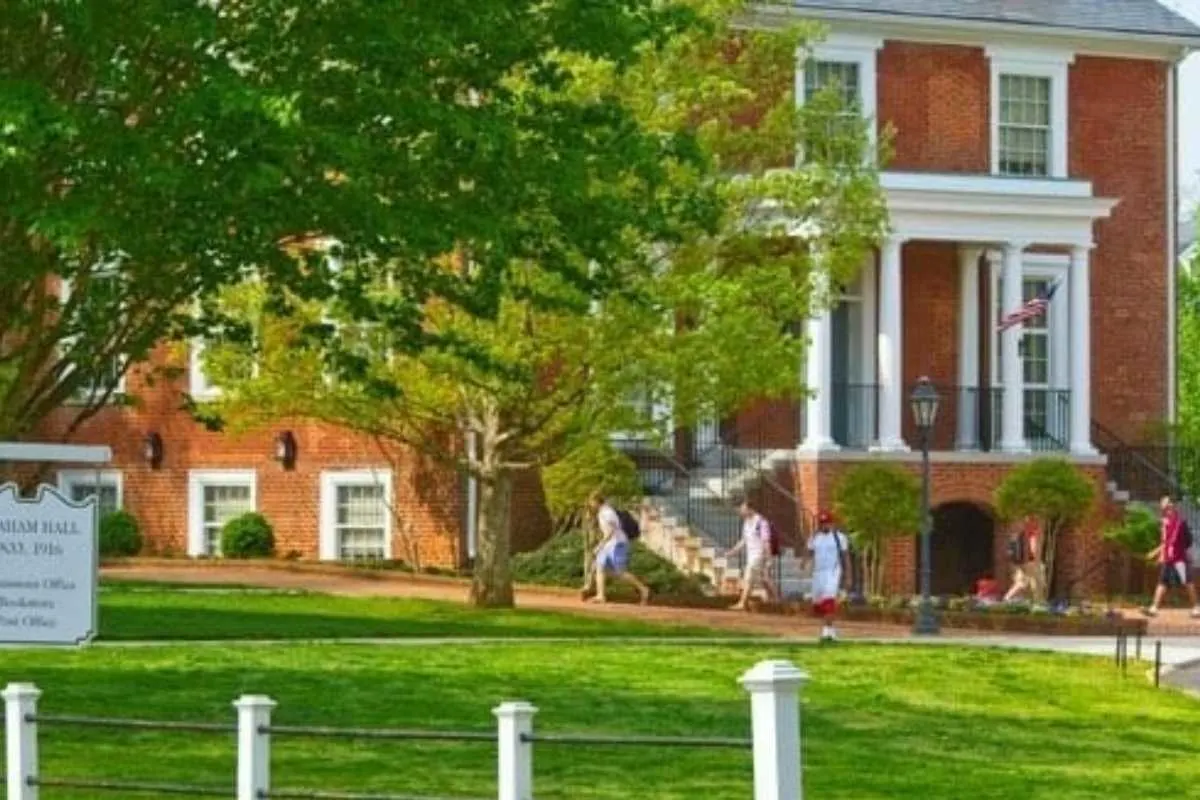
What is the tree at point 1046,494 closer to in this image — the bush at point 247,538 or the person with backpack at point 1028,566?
the person with backpack at point 1028,566

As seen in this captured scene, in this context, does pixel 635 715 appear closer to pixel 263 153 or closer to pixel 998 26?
pixel 263 153

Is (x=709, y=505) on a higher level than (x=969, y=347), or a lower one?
lower

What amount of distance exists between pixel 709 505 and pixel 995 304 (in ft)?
20.4

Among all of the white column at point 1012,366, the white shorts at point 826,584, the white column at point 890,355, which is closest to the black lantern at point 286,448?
the white column at point 890,355

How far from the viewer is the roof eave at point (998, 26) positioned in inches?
1971

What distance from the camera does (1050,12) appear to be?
52.6m

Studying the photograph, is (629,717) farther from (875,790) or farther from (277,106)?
(277,106)

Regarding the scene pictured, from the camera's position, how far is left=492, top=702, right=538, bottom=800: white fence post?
52.4ft

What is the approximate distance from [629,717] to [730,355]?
42.9 feet

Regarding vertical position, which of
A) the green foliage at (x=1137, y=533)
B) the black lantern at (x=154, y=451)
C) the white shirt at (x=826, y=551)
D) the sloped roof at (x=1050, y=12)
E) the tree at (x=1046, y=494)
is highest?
the sloped roof at (x=1050, y=12)

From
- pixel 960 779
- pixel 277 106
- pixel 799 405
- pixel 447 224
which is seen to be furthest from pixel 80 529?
pixel 799 405

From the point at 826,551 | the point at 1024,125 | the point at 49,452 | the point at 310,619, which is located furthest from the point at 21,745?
the point at 1024,125

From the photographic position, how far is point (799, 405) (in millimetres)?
49531

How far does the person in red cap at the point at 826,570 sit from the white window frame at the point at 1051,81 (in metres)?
11.7
